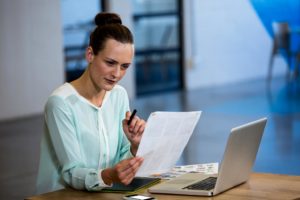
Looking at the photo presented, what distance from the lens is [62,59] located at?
34.8 ft

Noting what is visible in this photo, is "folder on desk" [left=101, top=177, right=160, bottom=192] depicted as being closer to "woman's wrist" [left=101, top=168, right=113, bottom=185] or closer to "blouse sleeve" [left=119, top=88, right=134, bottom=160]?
"woman's wrist" [left=101, top=168, right=113, bottom=185]

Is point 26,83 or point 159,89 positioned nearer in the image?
point 26,83

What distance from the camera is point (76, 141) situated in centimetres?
292

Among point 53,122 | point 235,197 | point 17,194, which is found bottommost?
point 17,194

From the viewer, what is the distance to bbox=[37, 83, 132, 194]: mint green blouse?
9.34ft

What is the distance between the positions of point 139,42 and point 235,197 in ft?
31.9

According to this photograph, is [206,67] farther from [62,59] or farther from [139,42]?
[62,59]

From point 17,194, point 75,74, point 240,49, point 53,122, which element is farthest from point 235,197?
point 240,49

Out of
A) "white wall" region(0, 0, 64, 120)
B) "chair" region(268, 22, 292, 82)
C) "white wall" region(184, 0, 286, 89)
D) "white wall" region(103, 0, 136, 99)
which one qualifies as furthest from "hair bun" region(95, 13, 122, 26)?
"chair" region(268, 22, 292, 82)

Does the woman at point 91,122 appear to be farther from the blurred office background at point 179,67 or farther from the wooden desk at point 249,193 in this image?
the blurred office background at point 179,67

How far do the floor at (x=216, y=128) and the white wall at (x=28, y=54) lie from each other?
0.39m

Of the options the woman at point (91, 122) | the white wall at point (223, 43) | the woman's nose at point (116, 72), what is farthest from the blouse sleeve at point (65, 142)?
the white wall at point (223, 43)

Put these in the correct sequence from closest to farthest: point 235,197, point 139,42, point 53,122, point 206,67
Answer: point 235,197 → point 53,122 → point 139,42 → point 206,67

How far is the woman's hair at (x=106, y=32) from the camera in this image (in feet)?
9.56
